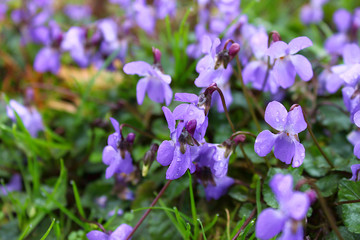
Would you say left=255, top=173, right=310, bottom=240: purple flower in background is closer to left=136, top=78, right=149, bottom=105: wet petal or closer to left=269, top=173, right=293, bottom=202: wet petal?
left=269, top=173, right=293, bottom=202: wet petal

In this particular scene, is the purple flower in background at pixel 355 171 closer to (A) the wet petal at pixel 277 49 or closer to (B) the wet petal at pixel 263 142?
(B) the wet petal at pixel 263 142

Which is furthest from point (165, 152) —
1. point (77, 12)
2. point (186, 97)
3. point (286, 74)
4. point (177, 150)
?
point (77, 12)

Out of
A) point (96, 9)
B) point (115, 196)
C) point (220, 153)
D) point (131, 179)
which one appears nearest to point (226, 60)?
point (220, 153)

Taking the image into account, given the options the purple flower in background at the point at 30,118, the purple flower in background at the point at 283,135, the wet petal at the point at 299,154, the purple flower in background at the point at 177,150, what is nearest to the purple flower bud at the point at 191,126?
the purple flower in background at the point at 177,150

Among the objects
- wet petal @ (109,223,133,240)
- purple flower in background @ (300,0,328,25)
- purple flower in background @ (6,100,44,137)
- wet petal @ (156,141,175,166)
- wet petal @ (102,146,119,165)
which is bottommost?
wet petal @ (109,223,133,240)

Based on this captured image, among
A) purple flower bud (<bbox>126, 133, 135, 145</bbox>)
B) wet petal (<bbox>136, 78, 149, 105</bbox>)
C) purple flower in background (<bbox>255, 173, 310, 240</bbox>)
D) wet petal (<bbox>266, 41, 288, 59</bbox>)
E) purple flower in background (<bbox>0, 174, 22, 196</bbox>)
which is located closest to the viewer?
purple flower in background (<bbox>255, 173, 310, 240</bbox>)

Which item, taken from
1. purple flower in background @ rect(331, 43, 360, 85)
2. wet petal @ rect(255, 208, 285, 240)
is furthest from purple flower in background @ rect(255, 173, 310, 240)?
purple flower in background @ rect(331, 43, 360, 85)
